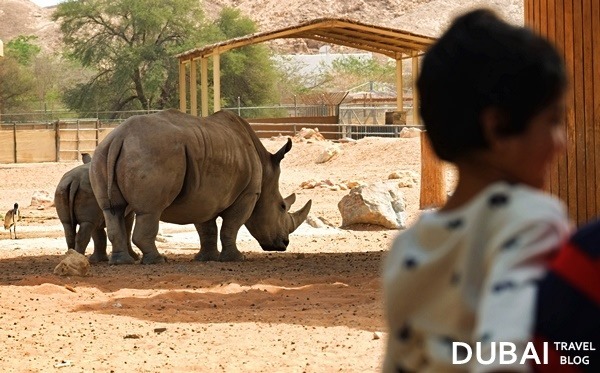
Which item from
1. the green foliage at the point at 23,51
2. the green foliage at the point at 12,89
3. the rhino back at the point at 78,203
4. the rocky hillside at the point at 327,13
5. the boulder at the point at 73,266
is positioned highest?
the rocky hillside at the point at 327,13

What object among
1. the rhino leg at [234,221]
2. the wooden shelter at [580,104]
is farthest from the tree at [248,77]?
the wooden shelter at [580,104]

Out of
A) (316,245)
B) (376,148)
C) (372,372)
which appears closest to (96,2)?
(376,148)

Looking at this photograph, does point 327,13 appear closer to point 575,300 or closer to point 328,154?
point 328,154

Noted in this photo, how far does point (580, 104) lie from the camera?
10445 mm

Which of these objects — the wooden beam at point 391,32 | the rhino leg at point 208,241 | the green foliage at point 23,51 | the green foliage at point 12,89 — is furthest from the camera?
the green foliage at point 23,51

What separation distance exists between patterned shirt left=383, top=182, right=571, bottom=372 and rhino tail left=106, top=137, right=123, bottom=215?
1243 centimetres

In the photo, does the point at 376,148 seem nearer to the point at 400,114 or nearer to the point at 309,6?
the point at 400,114

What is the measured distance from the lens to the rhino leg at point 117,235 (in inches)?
567

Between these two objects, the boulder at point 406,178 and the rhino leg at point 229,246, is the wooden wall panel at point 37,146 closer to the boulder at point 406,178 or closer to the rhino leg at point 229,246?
the boulder at point 406,178

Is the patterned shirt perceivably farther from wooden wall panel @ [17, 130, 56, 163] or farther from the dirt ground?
wooden wall panel @ [17, 130, 56, 163]

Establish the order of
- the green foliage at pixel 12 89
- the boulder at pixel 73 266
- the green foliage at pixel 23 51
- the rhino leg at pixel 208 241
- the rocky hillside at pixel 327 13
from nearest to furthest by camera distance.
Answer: the boulder at pixel 73 266 → the rhino leg at pixel 208 241 → the green foliage at pixel 12 89 → the green foliage at pixel 23 51 → the rocky hillside at pixel 327 13

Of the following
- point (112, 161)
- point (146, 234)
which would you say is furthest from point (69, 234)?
point (112, 161)

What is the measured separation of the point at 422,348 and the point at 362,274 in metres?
11.0

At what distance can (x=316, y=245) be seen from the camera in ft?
58.3
